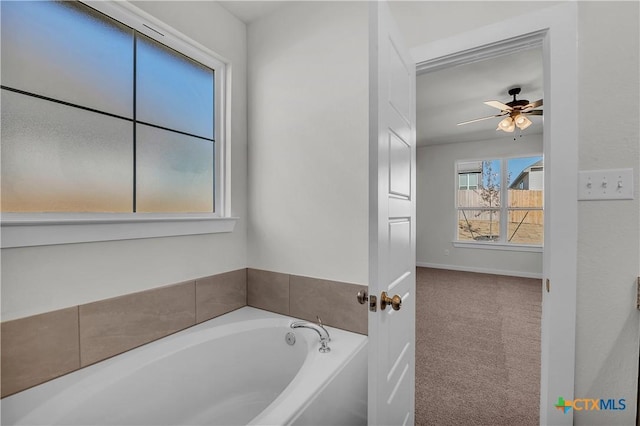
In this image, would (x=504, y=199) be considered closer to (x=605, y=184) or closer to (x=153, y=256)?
(x=605, y=184)

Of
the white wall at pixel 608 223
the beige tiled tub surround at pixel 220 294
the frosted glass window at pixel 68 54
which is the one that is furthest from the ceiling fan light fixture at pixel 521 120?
the frosted glass window at pixel 68 54

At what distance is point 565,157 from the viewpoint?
47.8 inches

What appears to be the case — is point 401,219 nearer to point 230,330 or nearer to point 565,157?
point 565,157

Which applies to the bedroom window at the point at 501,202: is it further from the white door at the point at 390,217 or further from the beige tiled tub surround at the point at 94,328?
the beige tiled tub surround at the point at 94,328

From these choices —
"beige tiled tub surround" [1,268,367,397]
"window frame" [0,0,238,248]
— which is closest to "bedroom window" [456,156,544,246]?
"beige tiled tub surround" [1,268,367,397]

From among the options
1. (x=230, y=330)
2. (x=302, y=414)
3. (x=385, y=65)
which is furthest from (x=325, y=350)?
(x=385, y=65)

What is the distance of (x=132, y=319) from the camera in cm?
149

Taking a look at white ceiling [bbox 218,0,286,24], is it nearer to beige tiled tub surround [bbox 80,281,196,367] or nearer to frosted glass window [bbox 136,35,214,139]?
frosted glass window [bbox 136,35,214,139]

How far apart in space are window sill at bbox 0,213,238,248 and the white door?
3.95ft

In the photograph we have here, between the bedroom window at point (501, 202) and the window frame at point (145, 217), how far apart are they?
510 cm

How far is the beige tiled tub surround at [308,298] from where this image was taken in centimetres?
173

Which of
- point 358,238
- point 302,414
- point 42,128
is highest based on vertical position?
point 42,128

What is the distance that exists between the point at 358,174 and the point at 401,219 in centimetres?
46

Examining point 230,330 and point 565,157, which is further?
point 230,330
